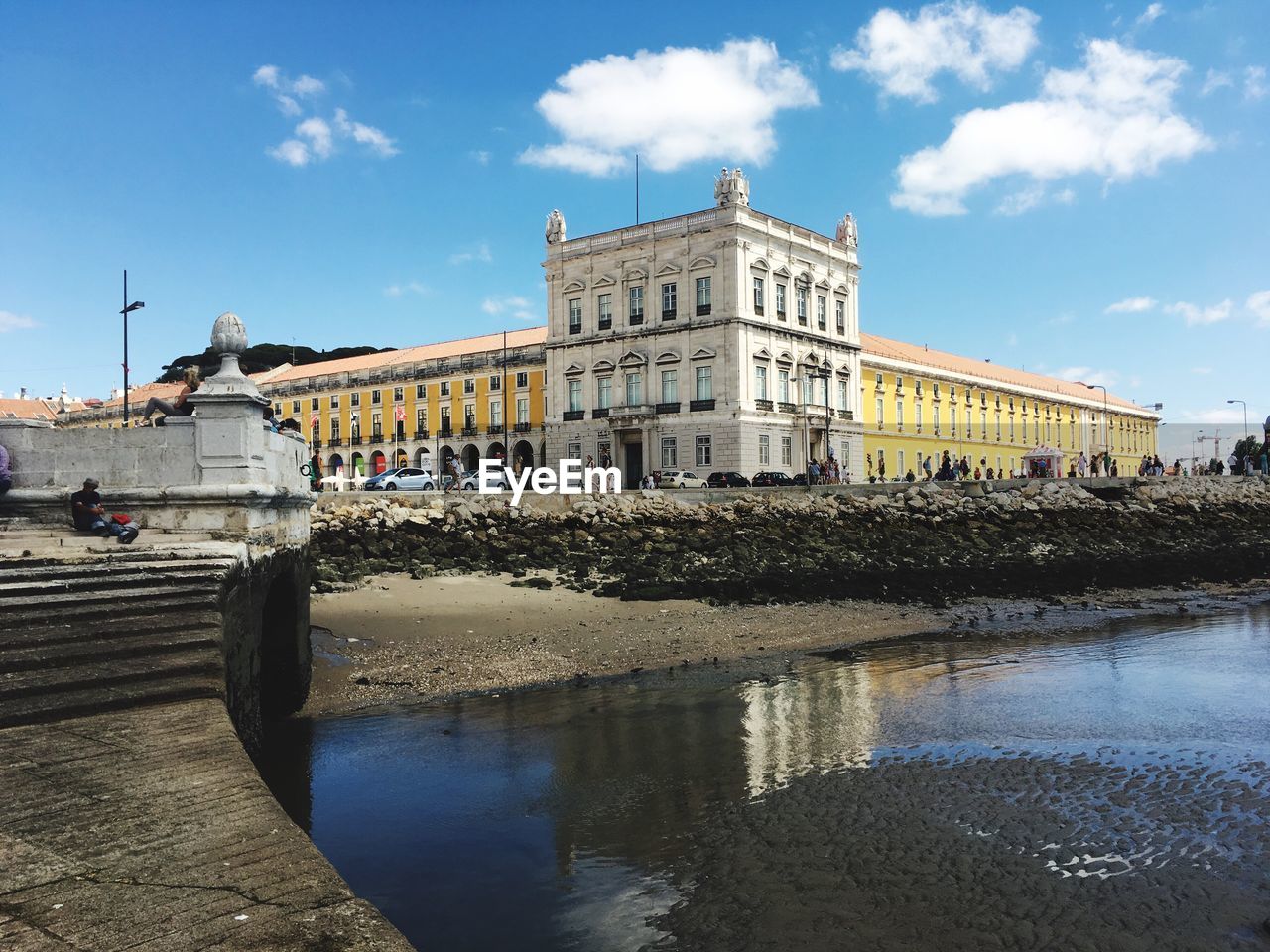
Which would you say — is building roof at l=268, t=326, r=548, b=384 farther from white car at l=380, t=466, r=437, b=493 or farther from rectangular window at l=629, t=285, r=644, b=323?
white car at l=380, t=466, r=437, b=493

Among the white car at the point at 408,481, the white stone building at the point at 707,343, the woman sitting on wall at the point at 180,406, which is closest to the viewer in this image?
the woman sitting on wall at the point at 180,406

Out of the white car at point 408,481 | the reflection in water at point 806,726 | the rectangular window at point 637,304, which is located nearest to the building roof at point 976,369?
the rectangular window at point 637,304

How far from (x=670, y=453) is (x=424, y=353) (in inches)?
1076

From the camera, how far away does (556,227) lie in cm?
5159

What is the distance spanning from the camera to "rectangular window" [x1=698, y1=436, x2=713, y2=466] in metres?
45.8

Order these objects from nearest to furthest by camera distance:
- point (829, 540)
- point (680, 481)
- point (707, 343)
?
point (829, 540) → point (680, 481) → point (707, 343)

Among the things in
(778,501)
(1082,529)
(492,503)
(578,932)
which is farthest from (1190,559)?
(578,932)

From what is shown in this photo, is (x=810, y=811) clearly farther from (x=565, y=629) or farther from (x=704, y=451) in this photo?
(x=704, y=451)

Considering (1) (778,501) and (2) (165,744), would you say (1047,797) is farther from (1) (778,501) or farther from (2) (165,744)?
(1) (778,501)

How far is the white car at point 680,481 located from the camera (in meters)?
→ 39.6

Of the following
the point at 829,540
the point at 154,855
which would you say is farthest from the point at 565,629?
the point at 829,540

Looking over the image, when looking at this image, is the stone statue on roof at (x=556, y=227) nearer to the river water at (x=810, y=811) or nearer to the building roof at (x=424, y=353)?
the building roof at (x=424, y=353)

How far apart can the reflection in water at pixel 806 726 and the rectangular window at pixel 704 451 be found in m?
32.6

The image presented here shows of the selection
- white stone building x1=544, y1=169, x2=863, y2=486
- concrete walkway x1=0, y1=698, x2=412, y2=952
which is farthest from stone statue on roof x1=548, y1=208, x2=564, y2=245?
concrete walkway x1=0, y1=698, x2=412, y2=952
